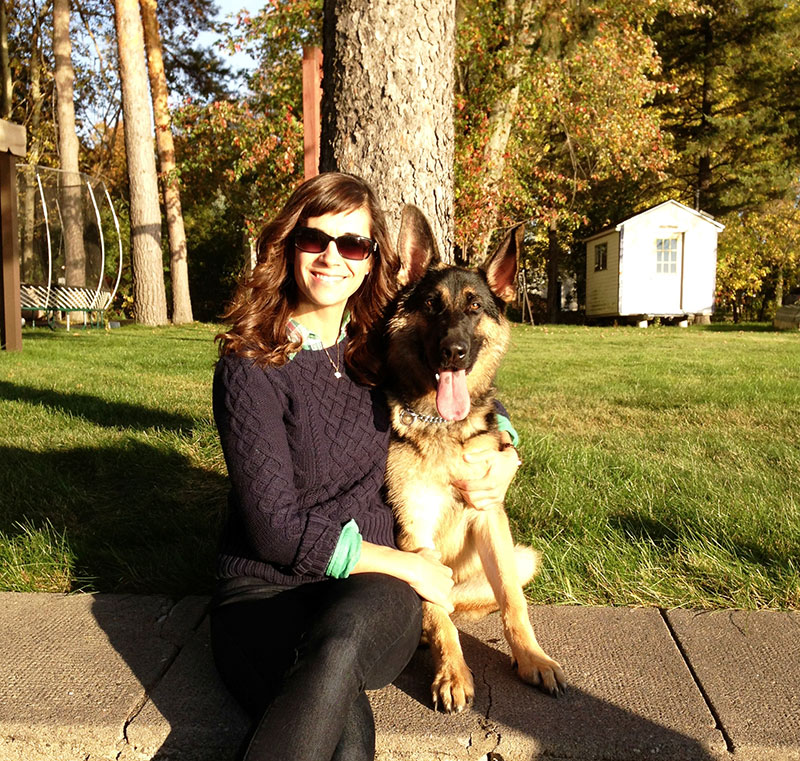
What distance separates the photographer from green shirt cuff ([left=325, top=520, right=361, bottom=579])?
7.42ft

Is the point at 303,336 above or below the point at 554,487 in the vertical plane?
above

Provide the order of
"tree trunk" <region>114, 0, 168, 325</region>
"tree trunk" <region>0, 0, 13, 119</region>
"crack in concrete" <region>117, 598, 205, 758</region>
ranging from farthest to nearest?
1. "tree trunk" <region>0, 0, 13, 119</region>
2. "tree trunk" <region>114, 0, 168, 325</region>
3. "crack in concrete" <region>117, 598, 205, 758</region>

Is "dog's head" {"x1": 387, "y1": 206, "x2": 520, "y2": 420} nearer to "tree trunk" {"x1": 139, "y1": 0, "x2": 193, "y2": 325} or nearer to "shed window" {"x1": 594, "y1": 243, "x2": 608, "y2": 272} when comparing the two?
"tree trunk" {"x1": 139, "y1": 0, "x2": 193, "y2": 325}

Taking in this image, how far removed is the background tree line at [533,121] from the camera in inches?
536

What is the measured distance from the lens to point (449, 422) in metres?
2.89

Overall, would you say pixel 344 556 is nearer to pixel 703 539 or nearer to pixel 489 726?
pixel 489 726

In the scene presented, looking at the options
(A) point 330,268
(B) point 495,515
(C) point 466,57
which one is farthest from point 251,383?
(C) point 466,57

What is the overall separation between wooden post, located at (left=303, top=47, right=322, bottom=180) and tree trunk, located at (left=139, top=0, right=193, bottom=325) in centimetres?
1584

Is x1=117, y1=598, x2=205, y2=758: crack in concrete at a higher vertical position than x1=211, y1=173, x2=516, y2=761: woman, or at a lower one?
lower

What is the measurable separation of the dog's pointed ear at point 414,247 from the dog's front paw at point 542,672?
1.66m

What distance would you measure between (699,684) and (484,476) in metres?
1.02

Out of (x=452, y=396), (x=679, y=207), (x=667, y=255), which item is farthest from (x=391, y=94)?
(x=679, y=207)

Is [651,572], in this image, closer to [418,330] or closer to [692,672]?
[692,672]

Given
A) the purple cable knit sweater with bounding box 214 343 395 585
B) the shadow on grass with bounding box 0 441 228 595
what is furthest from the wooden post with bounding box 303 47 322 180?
the shadow on grass with bounding box 0 441 228 595
